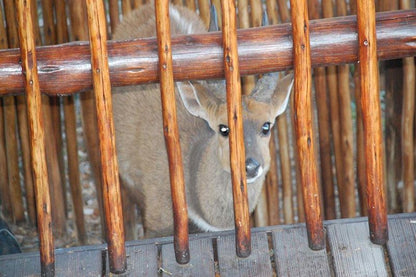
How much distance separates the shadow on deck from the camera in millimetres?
2822

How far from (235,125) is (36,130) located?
81 cm

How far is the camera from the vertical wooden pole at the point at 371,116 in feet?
9.16

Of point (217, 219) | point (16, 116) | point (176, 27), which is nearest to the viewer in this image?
point (217, 219)

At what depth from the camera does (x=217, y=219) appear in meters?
4.06

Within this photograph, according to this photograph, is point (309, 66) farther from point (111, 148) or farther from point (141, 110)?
point (141, 110)

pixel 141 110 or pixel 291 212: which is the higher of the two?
pixel 141 110

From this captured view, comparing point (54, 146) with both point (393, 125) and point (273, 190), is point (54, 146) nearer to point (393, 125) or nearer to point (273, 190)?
point (273, 190)

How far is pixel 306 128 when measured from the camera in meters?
2.86

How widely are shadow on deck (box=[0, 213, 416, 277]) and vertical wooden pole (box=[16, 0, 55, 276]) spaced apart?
0.13 meters

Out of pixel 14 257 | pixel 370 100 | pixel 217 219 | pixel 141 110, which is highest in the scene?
pixel 370 100

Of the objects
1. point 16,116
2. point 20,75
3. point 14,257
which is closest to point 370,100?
point 20,75

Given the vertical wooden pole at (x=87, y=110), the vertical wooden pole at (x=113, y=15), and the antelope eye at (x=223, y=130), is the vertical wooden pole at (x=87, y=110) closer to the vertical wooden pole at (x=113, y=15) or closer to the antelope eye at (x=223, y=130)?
the vertical wooden pole at (x=113, y=15)

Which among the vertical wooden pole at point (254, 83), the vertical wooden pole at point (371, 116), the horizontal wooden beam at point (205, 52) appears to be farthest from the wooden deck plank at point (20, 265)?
the vertical wooden pole at point (254, 83)

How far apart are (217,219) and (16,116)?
1708 millimetres
